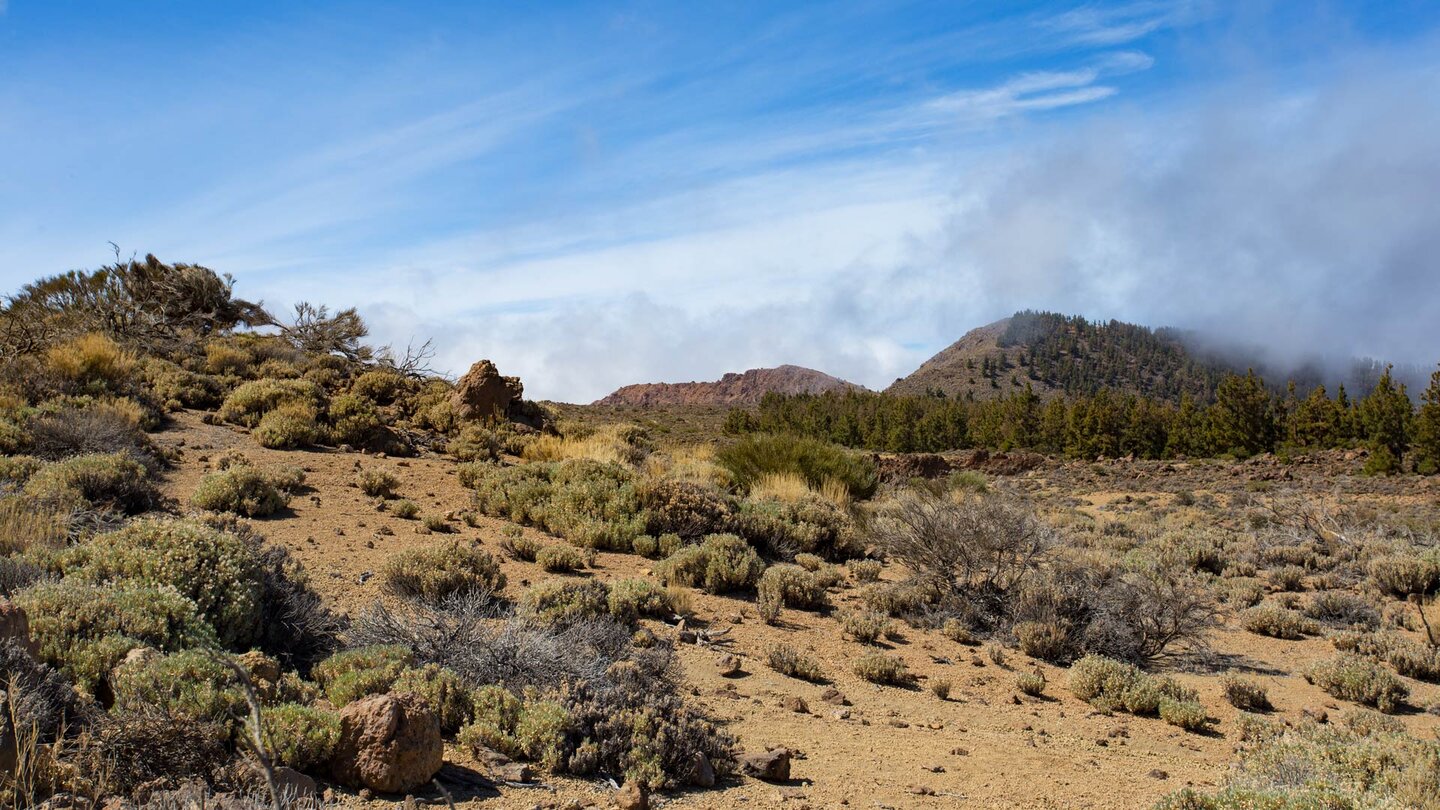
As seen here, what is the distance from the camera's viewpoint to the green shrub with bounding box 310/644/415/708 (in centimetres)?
411

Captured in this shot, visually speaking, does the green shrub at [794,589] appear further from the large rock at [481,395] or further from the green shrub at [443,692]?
the large rock at [481,395]

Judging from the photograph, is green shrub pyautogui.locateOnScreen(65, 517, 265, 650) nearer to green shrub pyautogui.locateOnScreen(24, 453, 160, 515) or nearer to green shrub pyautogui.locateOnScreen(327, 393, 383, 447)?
green shrub pyautogui.locateOnScreen(24, 453, 160, 515)

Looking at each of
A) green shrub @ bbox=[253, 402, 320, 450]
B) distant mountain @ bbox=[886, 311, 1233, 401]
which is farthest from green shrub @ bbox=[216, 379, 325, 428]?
distant mountain @ bbox=[886, 311, 1233, 401]

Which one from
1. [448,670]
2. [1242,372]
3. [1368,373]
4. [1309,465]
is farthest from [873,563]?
[1368,373]

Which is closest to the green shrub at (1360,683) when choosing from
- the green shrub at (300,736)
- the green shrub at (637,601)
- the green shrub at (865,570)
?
the green shrub at (865,570)

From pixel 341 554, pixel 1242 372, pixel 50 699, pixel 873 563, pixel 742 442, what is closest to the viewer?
pixel 50 699

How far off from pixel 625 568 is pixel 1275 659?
22.2ft

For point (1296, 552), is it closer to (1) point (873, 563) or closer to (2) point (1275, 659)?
(2) point (1275, 659)

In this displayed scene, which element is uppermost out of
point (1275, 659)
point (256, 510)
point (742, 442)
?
point (742, 442)

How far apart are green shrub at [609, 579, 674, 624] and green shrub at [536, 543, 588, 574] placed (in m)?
1.21

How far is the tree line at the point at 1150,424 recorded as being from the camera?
45.4m

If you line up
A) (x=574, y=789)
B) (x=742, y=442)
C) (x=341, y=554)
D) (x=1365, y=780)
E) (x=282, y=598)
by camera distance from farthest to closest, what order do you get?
1. (x=742, y=442)
2. (x=341, y=554)
3. (x=282, y=598)
4. (x=1365, y=780)
5. (x=574, y=789)

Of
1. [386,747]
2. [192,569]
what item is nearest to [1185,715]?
[386,747]

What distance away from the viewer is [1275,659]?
8.41 m
